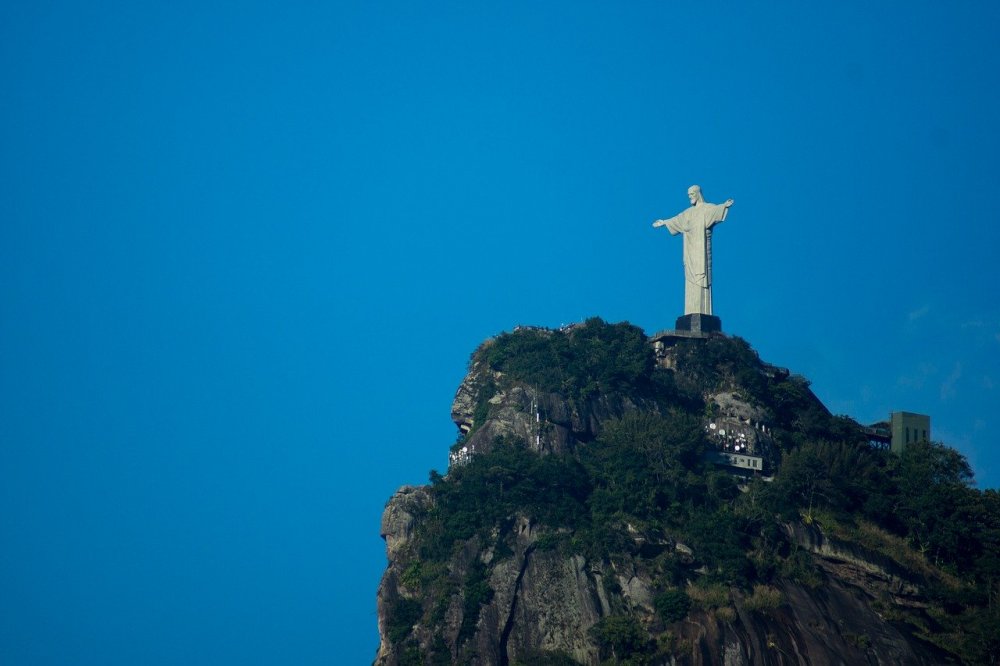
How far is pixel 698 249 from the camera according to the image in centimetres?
7694

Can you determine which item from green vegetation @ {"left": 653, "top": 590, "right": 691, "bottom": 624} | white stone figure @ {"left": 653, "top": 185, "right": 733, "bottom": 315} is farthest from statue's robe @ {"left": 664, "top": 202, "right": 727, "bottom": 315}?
green vegetation @ {"left": 653, "top": 590, "right": 691, "bottom": 624}

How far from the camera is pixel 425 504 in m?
68.1

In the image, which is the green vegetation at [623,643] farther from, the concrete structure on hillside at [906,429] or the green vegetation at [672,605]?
the concrete structure on hillside at [906,429]

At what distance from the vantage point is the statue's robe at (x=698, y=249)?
76.4 m

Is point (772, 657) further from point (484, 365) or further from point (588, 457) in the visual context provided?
point (484, 365)

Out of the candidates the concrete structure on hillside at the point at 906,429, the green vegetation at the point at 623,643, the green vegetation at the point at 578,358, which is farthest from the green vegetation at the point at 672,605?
the concrete structure on hillside at the point at 906,429

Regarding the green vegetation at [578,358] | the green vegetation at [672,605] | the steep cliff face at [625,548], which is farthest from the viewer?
the green vegetation at [578,358]

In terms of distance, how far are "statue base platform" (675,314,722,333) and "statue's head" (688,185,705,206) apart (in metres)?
5.49

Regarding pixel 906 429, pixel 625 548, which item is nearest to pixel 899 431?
pixel 906 429

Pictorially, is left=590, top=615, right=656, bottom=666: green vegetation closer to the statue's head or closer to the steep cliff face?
the steep cliff face

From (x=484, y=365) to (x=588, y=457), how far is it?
28.7 ft

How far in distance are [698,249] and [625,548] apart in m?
18.1

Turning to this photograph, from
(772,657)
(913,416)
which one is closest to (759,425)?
(913,416)

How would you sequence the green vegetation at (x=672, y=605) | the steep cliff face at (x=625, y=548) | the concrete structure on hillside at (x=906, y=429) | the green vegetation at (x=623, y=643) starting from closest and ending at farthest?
the green vegetation at (x=623, y=643)
the steep cliff face at (x=625, y=548)
the green vegetation at (x=672, y=605)
the concrete structure on hillside at (x=906, y=429)
